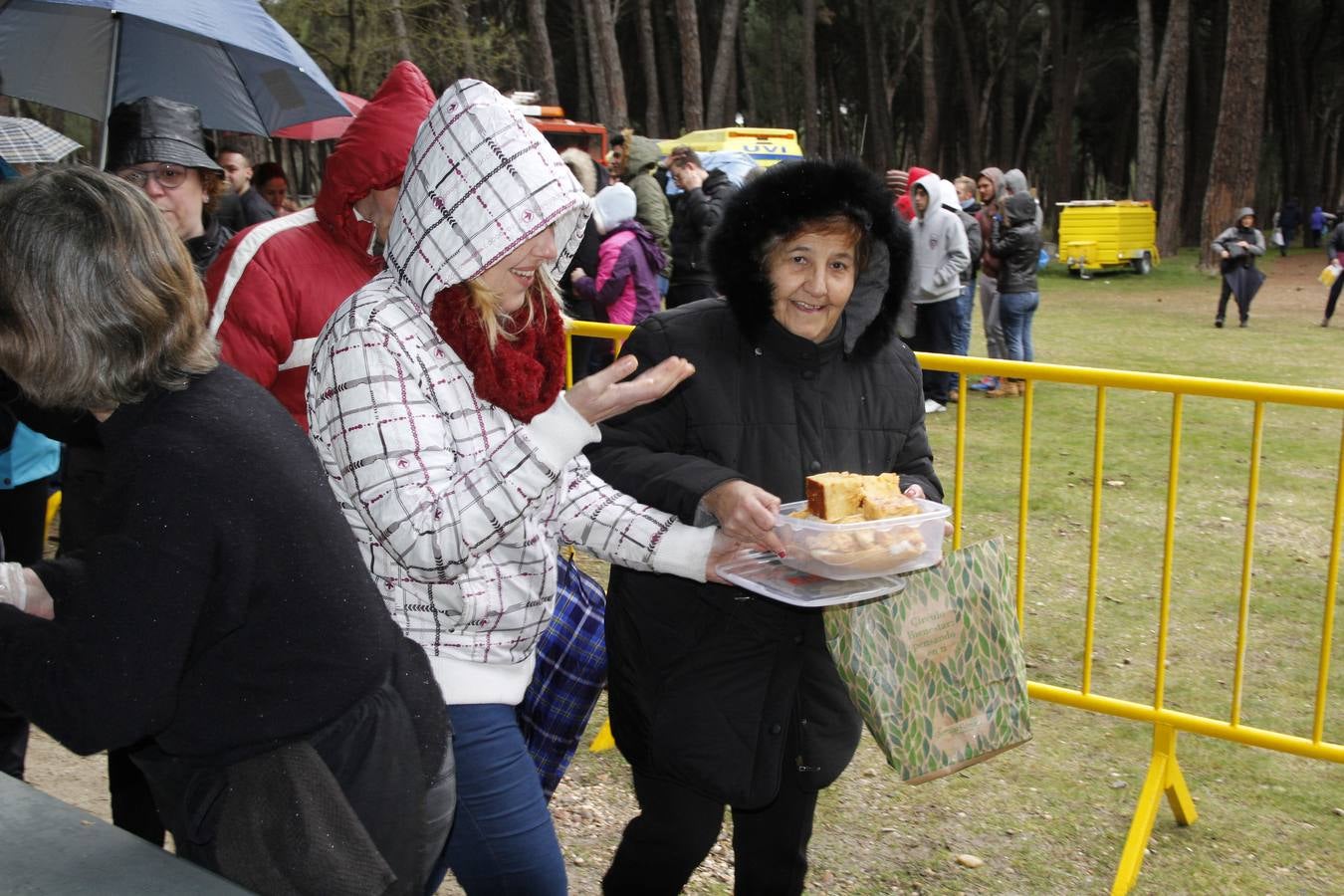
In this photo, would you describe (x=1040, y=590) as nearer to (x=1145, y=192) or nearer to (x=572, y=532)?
(x=572, y=532)

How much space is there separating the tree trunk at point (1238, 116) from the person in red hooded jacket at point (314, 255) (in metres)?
23.2

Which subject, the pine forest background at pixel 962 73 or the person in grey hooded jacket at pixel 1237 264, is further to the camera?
the pine forest background at pixel 962 73

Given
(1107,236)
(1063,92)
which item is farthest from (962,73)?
(1107,236)

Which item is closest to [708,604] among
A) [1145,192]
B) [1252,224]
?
[1252,224]

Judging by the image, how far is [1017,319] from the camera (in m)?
11.4

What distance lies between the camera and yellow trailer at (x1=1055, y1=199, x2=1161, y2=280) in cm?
Answer: 2619

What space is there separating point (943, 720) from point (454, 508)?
1225 millimetres

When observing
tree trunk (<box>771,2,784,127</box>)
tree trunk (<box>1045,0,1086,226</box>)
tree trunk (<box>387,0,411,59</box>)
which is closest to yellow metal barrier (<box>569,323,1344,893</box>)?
tree trunk (<box>387,0,411,59</box>)

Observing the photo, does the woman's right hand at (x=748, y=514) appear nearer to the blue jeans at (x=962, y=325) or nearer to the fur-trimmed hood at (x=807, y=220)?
the fur-trimmed hood at (x=807, y=220)

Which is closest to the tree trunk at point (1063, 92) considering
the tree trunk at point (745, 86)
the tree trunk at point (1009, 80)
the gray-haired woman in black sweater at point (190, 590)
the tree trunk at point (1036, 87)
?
the tree trunk at point (1009, 80)

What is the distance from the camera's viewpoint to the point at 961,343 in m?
11.3

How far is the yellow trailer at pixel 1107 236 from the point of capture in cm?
2619

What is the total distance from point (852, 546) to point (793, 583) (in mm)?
151

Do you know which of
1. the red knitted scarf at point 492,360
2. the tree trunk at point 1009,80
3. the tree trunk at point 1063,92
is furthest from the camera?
the tree trunk at point 1009,80
